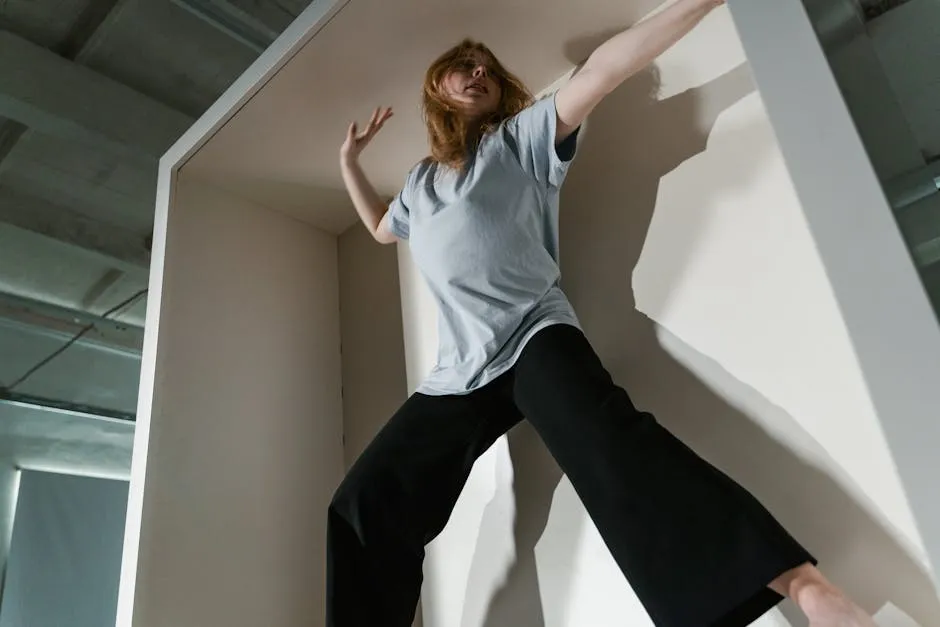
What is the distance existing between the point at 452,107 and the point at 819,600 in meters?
0.77

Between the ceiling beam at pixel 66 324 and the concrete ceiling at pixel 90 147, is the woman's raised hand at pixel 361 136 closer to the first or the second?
the concrete ceiling at pixel 90 147

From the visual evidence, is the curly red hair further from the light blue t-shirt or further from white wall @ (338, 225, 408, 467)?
white wall @ (338, 225, 408, 467)

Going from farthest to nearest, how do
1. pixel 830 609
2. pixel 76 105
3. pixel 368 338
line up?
1. pixel 76 105
2. pixel 368 338
3. pixel 830 609

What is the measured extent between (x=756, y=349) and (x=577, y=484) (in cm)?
27

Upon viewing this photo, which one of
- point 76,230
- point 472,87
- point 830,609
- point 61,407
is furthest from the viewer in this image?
point 61,407

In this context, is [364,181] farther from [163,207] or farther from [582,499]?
[582,499]

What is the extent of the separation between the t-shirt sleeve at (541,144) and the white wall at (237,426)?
0.58 meters

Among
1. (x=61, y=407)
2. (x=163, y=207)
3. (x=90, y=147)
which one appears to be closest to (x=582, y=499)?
(x=163, y=207)

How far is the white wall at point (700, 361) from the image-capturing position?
78 centimetres

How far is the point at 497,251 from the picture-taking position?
938 mm

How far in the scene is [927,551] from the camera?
42 centimetres

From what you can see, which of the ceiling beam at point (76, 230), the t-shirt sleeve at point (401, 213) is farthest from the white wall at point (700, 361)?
the ceiling beam at point (76, 230)

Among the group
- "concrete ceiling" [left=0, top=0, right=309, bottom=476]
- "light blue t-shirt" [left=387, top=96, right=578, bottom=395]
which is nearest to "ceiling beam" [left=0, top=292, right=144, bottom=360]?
"concrete ceiling" [left=0, top=0, right=309, bottom=476]

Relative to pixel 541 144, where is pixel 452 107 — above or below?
above
